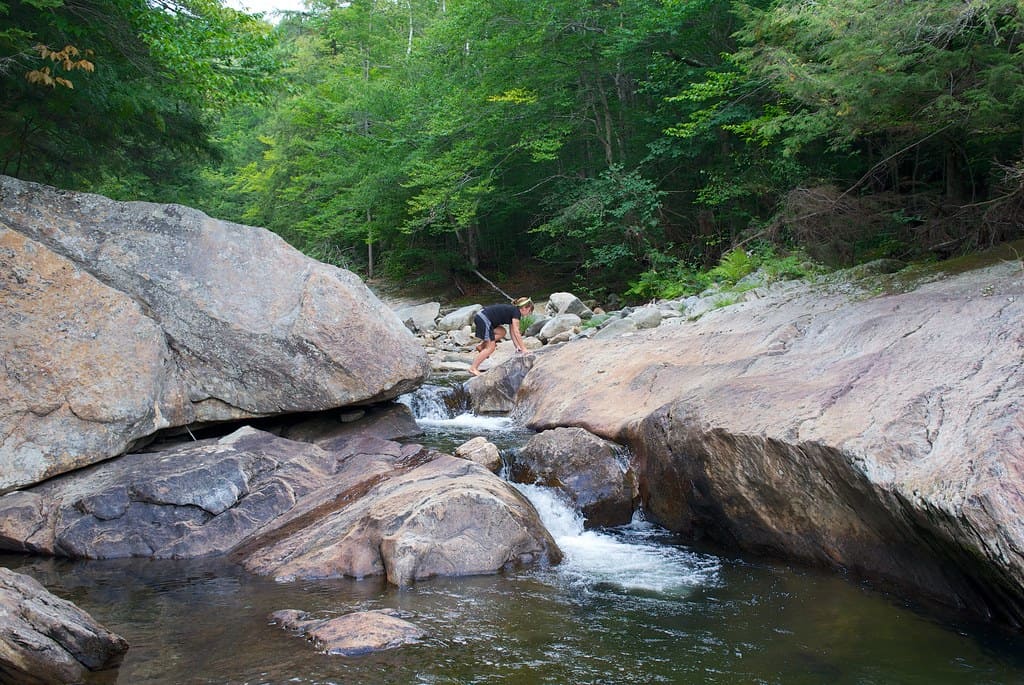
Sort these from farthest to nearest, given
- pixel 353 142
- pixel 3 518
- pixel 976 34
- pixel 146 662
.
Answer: pixel 353 142 → pixel 976 34 → pixel 3 518 → pixel 146 662

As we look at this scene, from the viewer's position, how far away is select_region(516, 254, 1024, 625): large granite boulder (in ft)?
13.5

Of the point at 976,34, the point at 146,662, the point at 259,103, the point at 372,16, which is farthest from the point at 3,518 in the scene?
the point at 372,16

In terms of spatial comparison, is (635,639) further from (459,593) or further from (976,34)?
(976,34)

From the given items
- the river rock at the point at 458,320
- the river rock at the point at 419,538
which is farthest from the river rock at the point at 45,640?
the river rock at the point at 458,320

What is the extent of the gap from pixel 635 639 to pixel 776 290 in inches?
344

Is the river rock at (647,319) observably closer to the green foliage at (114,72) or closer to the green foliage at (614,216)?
the green foliage at (614,216)

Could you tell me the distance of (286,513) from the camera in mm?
6387

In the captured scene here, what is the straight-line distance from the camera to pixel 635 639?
4.31 meters

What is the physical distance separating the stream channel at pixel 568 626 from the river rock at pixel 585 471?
789 millimetres

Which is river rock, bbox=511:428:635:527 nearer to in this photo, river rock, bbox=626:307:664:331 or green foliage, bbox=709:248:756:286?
river rock, bbox=626:307:664:331

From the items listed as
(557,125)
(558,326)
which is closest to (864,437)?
(558,326)

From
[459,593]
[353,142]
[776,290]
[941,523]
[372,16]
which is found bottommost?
[459,593]

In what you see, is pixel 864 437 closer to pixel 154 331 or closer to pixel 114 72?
pixel 154 331

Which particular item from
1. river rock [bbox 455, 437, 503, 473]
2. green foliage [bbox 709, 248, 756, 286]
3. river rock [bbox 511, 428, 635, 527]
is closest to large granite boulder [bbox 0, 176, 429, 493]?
river rock [bbox 455, 437, 503, 473]
